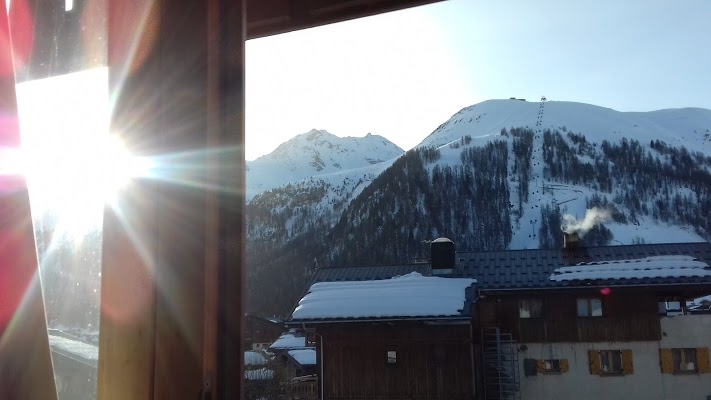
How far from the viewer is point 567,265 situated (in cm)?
2159

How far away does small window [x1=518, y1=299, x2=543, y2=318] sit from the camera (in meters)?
20.8

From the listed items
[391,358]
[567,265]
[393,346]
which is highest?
[567,265]

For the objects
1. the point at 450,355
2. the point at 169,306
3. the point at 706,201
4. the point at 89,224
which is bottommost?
the point at 450,355

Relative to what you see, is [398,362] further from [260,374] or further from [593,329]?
[260,374]

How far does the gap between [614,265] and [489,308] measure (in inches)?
170

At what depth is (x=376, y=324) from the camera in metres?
19.6

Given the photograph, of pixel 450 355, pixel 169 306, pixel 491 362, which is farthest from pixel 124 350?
pixel 491 362

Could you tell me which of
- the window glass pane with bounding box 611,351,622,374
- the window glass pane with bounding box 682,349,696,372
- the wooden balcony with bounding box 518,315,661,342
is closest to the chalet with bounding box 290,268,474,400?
the wooden balcony with bounding box 518,315,661,342

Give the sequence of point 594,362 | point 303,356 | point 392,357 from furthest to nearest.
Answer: point 303,356 < point 594,362 < point 392,357

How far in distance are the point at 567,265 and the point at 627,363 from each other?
363cm

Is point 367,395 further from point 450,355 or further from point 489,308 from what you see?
point 489,308

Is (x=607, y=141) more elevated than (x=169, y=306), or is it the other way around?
(x=607, y=141)

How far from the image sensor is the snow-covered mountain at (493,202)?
3406 inches

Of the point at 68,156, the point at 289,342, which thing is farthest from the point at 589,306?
the point at 289,342
